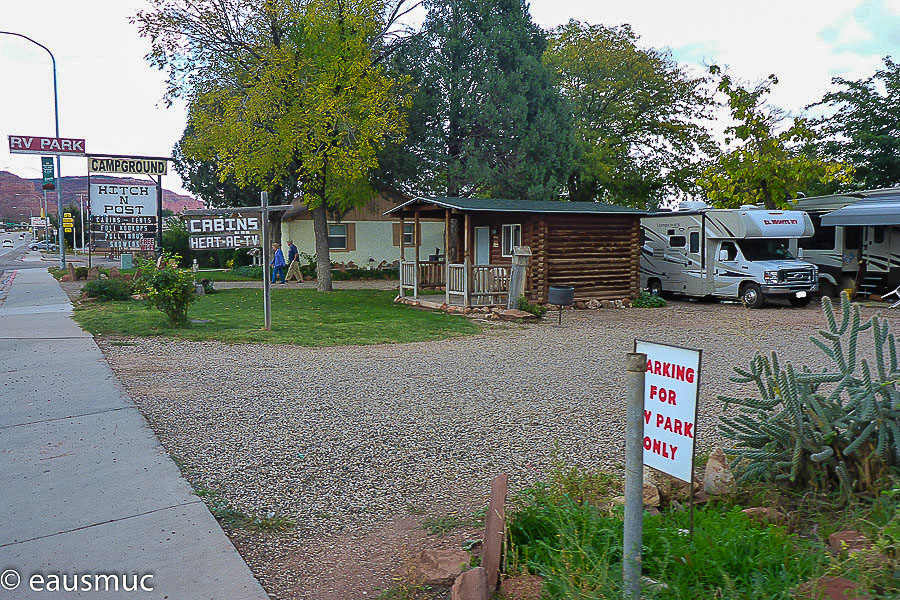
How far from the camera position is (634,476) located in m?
3.26

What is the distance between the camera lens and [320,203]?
2566 centimetres

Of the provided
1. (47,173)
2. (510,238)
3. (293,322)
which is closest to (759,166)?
(510,238)

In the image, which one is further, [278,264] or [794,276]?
[278,264]

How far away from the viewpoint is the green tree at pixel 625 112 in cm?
3491

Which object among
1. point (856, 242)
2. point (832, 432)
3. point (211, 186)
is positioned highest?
point (211, 186)

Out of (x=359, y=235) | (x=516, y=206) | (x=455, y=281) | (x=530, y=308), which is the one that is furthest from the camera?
(x=359, y=235)

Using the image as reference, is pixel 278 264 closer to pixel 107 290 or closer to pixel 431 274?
pixel 107 290

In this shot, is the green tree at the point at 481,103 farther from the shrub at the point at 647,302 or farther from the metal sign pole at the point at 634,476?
the metal sign pole at the point at 634,476

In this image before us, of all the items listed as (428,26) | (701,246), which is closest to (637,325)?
(701,246)

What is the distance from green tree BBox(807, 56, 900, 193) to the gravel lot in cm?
1989

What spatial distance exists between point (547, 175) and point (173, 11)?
15038mm

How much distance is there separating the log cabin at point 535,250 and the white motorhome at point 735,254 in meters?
2.01

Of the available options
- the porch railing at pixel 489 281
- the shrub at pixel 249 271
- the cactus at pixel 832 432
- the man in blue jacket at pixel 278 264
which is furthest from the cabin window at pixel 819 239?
the shrub at pixel 249 271

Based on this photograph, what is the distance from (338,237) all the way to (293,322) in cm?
1979
